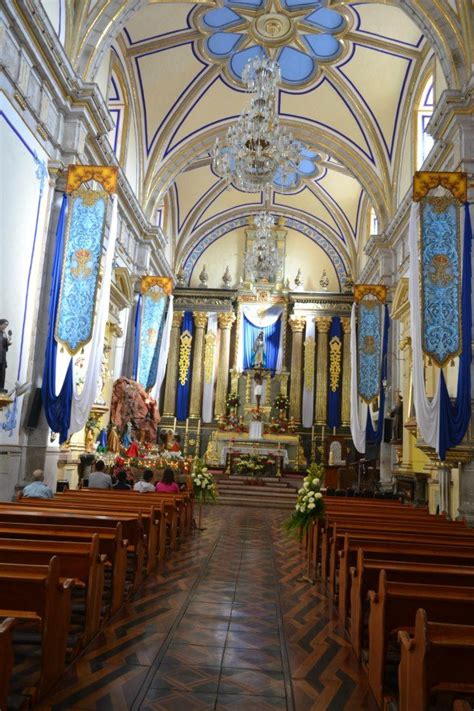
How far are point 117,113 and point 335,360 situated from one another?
498 inches

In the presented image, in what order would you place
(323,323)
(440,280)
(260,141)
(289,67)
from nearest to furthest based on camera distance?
(440,280) < (260,141) < (289,67) < (323,323)

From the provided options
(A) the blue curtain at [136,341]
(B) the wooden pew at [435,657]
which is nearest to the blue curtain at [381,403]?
(A) the blue curtain at [136,341]

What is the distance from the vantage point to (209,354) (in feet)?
80.5

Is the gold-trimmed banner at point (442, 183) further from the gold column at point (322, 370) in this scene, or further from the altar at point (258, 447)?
the gold column at point (322, 370)

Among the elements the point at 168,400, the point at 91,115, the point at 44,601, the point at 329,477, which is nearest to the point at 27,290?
the point at 91,115

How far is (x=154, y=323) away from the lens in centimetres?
1725

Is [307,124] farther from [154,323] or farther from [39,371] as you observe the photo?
[39,371]

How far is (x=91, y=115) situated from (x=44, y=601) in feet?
34.7

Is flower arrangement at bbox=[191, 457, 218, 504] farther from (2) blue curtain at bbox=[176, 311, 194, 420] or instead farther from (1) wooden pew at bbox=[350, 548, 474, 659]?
(2) blue curtain at bbox=[176, 311, 194, 420]

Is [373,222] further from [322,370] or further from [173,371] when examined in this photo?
[173,371]

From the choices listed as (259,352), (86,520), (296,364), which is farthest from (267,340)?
(86,520)

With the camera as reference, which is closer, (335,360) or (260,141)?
(260,141)

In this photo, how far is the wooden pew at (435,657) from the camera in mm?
2463

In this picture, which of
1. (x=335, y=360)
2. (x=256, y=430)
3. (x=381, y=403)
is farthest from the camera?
(x=335, y=360)
